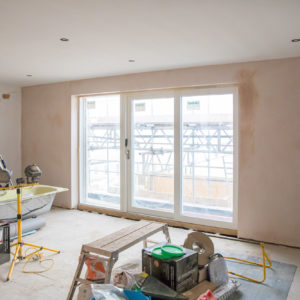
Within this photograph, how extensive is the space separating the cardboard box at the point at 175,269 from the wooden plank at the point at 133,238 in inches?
6.7

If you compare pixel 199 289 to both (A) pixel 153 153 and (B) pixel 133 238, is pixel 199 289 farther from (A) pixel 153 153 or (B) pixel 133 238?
(A) pixel 153 153

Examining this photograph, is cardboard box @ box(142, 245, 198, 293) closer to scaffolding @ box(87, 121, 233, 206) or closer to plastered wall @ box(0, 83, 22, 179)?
scaffolding @ box(87, 121, 233, 206)

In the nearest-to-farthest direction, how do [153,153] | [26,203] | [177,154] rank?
[26,203], [177,154], [153,153]

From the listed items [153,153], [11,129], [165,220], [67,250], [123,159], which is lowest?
[67,250]

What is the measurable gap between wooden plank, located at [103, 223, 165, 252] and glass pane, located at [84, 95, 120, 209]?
226 cm

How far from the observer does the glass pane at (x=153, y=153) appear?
4.82 meters

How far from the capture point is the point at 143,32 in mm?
2898

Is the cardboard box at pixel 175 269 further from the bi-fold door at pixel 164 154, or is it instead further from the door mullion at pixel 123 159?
the door mullion at pixel 123 159

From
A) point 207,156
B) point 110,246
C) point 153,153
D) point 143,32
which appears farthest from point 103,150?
point 110,246

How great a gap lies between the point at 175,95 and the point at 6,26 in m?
2.57

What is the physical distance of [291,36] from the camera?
2982 mm

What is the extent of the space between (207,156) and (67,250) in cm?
232

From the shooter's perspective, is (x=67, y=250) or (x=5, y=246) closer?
(x=5, y=246)

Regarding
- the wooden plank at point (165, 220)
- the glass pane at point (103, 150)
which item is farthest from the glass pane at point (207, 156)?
the glass pane at point (103, 150)
